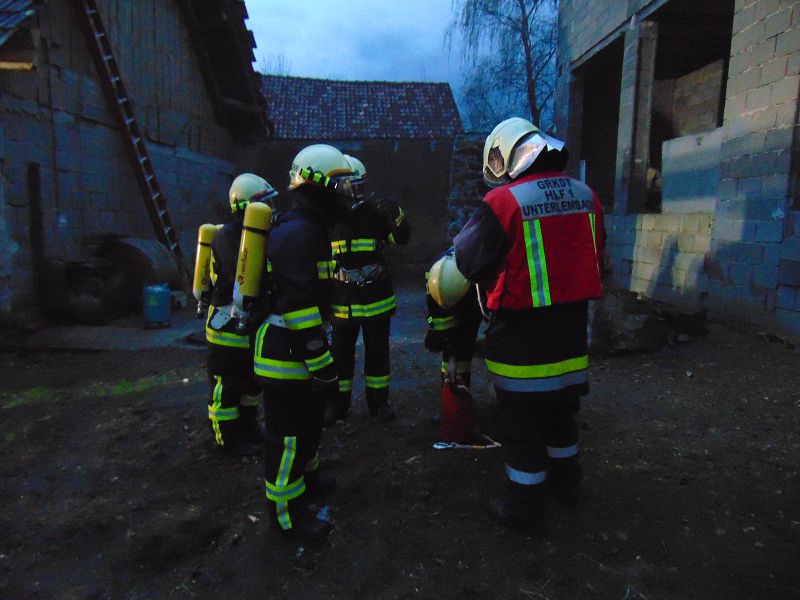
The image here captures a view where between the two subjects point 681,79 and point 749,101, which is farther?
point 681,79

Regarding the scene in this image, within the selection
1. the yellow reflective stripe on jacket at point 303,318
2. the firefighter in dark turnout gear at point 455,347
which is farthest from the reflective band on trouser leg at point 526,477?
the yellow reflective stripe on jacket at point 303,318

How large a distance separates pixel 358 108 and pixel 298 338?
18152mm

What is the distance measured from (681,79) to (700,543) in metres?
11.4

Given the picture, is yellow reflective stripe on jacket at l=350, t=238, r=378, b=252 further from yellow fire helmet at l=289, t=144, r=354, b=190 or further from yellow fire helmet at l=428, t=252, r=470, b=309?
yellow fire helmet at l=289, t=144, r=354, b=190

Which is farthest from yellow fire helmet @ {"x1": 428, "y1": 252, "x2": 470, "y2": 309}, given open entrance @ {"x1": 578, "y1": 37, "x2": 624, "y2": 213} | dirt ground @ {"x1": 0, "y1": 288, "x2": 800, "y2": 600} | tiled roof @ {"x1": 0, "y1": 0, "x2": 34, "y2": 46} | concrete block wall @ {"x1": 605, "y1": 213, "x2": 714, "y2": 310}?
open entrance @ {"x1": 578, "y1": 37, "x2": 624, "y2": 213}

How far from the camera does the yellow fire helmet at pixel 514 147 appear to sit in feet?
8.63

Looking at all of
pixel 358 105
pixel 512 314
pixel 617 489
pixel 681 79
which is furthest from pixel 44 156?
pixel 358 105

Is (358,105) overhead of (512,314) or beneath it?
overhead

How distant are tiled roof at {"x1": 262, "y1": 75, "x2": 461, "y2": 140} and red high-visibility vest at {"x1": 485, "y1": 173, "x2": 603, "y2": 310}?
52.3 feet

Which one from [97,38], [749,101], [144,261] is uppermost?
[97,38]

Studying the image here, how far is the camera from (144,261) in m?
8.01

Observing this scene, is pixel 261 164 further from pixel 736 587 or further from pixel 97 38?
pixel 736 587

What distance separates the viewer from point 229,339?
3.50m

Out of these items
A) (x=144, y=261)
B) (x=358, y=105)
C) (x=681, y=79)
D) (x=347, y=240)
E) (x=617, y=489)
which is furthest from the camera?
(x=358, y=105)
